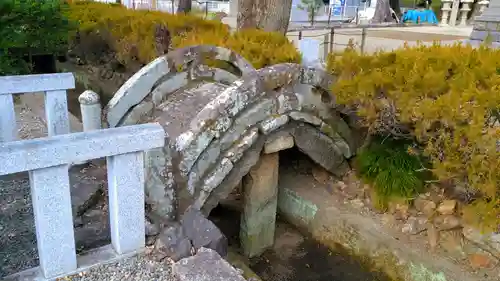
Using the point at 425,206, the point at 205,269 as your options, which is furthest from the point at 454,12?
the point at 205,269

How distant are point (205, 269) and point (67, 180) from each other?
98cm

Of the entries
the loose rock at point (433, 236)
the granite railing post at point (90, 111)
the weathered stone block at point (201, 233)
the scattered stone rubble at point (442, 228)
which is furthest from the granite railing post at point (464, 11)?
the weathered stone block at point (201, 233)

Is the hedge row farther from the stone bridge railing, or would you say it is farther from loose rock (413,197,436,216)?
the stone bridge railing

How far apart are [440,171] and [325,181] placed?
6.28 feet

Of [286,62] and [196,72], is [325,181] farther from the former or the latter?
[196,72]

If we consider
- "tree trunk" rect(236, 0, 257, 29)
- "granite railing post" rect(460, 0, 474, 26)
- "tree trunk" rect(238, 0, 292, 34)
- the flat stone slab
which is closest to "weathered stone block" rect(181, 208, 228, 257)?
the flat stone slab

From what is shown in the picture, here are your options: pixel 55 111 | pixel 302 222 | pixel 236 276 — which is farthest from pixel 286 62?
pixel 236 276

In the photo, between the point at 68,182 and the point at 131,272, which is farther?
the point at 131,272

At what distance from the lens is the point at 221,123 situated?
160 inches


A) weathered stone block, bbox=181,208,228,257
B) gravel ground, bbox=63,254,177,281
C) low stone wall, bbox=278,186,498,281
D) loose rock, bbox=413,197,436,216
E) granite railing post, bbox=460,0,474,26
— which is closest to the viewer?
gravel ground, bbox=63,254,177,281

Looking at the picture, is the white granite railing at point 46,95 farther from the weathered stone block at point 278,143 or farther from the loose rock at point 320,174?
the loose rock at point 320,174

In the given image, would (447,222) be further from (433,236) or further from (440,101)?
(440,101)

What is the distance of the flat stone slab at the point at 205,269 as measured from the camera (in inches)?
A: 107

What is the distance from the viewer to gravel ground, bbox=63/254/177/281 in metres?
2.83
